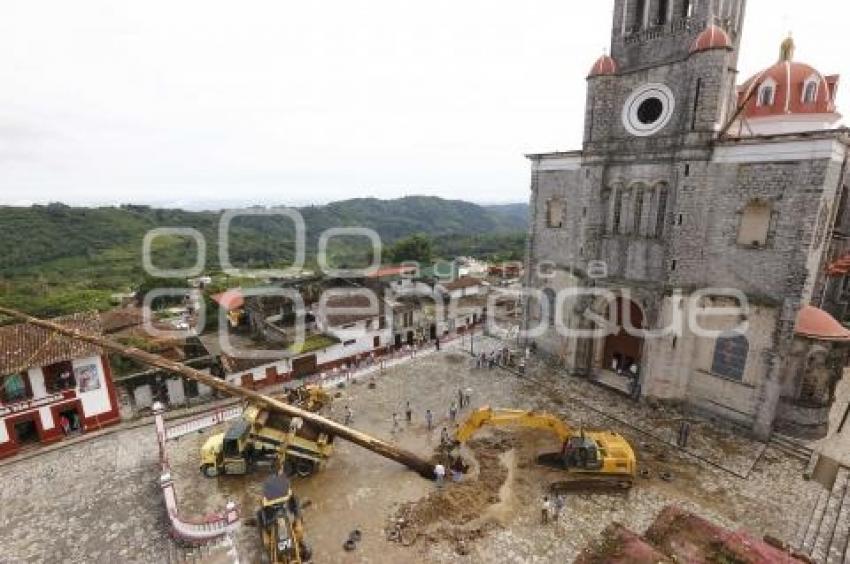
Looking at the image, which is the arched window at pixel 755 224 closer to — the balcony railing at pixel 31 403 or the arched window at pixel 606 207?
the arched window at pixel 606 207

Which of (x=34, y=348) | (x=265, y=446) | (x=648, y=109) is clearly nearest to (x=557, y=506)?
(x=265, y=446)

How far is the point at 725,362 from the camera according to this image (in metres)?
19.5

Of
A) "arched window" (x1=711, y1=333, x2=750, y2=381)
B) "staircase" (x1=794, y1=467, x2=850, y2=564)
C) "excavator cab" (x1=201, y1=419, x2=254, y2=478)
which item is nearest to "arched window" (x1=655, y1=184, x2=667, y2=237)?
"arched window" (x1=711, y1=333, x2=750, y2=381)

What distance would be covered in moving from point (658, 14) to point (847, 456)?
67.3 ft

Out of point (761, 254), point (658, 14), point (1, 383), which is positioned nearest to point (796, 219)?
point (761, 254)

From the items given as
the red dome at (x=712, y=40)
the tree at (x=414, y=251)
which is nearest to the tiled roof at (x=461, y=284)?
the red dome at (x=712, y=40)

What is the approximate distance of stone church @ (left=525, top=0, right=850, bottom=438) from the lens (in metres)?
17.5

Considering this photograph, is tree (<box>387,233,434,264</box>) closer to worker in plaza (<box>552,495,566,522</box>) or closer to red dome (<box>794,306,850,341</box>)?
red dome (<box>794,306,850,341</box>)

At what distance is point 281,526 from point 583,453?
409 inches

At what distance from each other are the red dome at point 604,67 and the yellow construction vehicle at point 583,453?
658 inches

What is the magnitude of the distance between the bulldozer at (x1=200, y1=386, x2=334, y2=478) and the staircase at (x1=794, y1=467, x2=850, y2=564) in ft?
51.1

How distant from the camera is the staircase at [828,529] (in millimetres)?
12875

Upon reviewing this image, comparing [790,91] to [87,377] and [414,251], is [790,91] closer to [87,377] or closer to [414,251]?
[87,377]

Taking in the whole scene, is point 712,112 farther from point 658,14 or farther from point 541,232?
point 541,232
